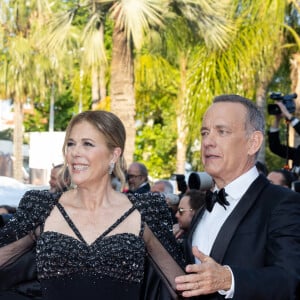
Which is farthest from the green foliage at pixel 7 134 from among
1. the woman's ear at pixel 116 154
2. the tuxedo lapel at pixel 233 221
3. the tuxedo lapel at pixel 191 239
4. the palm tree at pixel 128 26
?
the tuxedo lapel at pixel 233 221

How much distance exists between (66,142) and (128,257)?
26.8 inches

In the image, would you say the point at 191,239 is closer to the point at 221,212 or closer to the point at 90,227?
the point at 221,212

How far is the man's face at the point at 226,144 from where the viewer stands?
348 centimetres

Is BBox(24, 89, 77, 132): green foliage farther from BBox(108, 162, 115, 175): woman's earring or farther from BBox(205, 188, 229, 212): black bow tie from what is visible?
BBox(205, 188, 229, 212): black bow tie

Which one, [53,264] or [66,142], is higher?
[66,142]

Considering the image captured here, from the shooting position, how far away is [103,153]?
3.97 meters

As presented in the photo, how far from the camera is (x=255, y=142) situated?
3561 millimetres

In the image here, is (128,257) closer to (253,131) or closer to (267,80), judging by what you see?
(253,131)

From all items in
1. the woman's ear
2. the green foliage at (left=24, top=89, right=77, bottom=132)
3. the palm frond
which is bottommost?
the green foliage at (left=24, top=89, right=77, bottom=132)

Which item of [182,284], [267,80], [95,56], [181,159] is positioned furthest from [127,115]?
[181,159]

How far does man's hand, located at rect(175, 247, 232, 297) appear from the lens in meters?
2.96

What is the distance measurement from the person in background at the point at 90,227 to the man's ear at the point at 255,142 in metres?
0.65

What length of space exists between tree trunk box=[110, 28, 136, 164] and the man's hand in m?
9.52

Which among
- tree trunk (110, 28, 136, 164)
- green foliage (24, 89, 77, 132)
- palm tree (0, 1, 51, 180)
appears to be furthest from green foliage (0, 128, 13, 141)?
tree trunk (110, 28, 136, 164)
